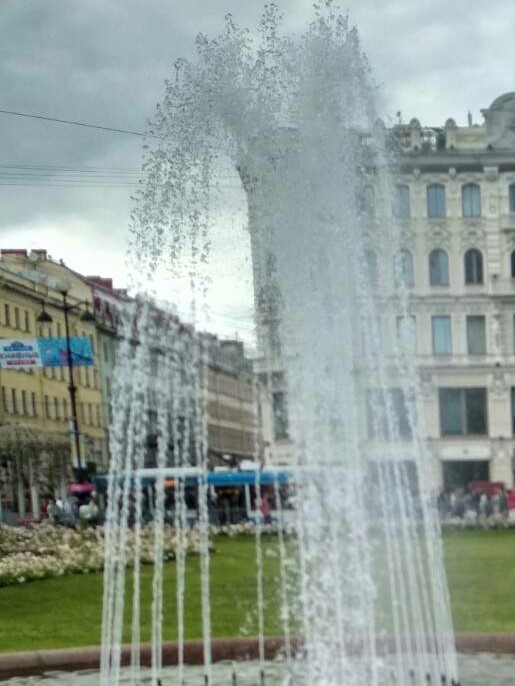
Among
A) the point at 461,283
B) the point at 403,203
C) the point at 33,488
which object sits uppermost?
the point at 403,203

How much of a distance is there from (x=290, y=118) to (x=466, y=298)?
4451 centimetres

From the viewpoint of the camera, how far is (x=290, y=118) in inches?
593

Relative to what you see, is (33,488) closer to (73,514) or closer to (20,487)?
(20,487)

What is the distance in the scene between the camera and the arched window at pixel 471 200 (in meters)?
58.3

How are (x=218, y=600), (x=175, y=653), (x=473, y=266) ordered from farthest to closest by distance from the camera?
(x=473, y=266) → (x=218, y=600) → (x=175, y=653)

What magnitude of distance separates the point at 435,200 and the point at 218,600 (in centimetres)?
4277

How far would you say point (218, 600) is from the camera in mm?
17141

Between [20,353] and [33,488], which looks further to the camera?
[33,488]

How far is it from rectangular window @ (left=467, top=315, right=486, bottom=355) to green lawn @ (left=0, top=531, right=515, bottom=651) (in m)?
33.7

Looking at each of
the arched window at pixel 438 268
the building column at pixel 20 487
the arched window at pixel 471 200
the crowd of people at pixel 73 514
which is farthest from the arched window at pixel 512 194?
the crowd of people at pixel 73 514

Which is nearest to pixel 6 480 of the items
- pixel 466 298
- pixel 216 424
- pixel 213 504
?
pixel 213 504

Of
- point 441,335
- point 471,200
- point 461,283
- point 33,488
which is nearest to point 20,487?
point 33,488

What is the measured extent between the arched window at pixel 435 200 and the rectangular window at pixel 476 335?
4.96 meters

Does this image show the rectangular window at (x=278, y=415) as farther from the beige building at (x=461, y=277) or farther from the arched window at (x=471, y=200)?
the arched window at (x=471, y=200)
